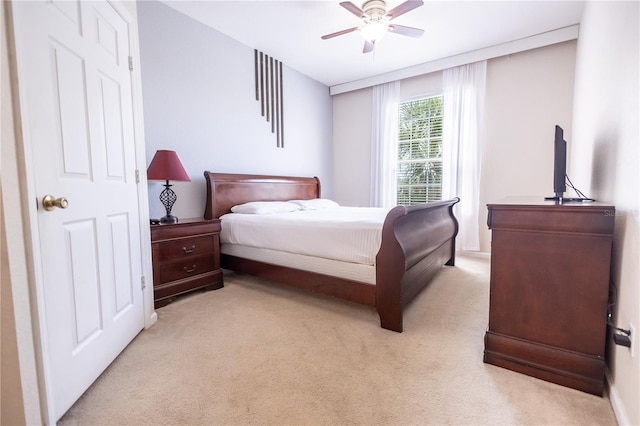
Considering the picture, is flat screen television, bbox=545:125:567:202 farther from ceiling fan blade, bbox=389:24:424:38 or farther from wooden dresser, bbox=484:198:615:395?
ceiling fan blade, bbox=389:24:424:38

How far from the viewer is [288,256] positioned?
2.45 metres

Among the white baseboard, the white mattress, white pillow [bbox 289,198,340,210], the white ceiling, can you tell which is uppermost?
the white ceiling

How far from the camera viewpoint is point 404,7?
236cm

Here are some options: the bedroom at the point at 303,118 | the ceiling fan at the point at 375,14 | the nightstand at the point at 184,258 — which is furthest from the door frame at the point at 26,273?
the ceiling fan at the point at 375,14

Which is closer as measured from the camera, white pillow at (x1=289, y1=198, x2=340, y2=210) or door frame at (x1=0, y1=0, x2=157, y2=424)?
door frame at (x1=0, y1=0, x2=157, y2=424)

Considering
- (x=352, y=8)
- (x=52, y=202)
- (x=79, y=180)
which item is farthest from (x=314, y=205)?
(x=52, y=202)

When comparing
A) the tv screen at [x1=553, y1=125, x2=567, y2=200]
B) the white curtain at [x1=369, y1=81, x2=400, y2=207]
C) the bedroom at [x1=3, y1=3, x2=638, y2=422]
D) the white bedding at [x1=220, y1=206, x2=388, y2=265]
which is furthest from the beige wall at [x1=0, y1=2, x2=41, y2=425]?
the white curtain at [x1=369, y1=81, x2=400, y2=207]

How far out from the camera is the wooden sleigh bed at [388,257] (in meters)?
1.85

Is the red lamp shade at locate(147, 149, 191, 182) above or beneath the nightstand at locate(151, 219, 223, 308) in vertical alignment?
above

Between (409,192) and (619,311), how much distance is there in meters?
3.51

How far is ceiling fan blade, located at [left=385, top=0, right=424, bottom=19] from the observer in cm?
227

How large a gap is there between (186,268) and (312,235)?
1205mm

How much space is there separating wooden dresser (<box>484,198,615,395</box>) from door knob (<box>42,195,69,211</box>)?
6.52ft

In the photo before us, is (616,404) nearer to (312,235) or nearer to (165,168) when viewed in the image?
(312,235)
